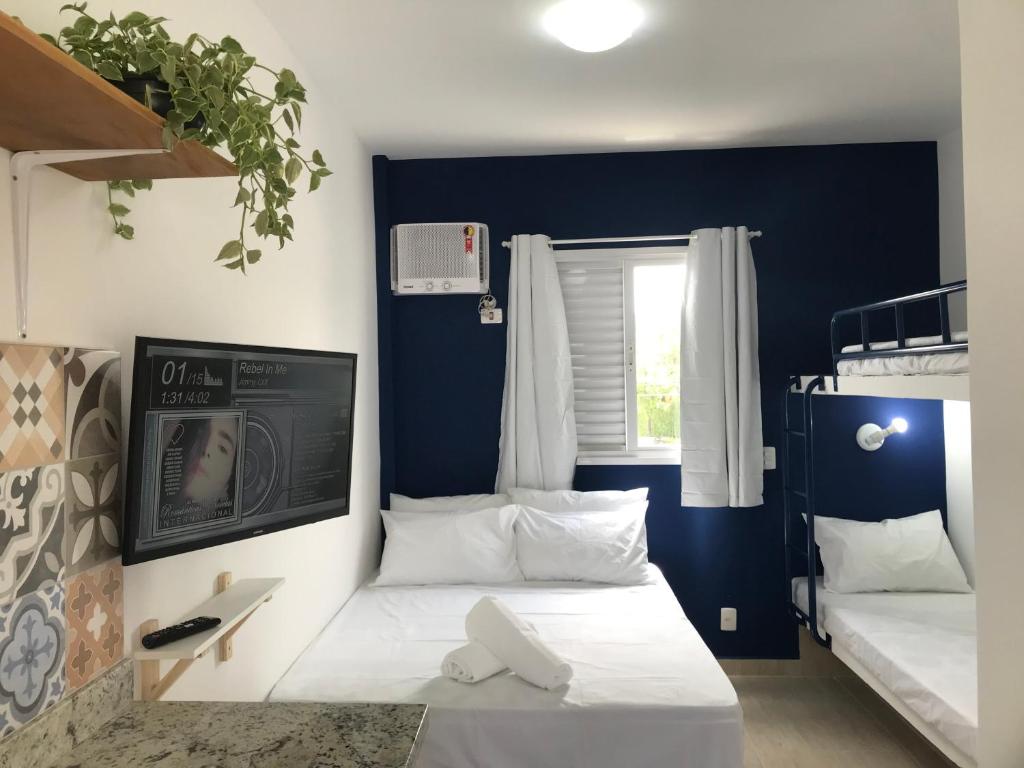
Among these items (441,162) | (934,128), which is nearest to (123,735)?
(441,162)

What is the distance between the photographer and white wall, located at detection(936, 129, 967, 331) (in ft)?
11.8

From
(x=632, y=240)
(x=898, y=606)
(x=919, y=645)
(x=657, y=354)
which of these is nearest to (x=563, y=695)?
(x=919, y=645)

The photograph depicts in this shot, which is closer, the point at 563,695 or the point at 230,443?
the point at 230,443

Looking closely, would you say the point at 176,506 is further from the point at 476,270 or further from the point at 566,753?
the point at 476,270

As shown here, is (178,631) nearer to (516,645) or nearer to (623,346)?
(516,645)

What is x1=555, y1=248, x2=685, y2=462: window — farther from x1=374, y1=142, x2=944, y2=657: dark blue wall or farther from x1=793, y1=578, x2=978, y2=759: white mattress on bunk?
x1=793, y1=578, x2=978, y2=759: white mattress on bunk

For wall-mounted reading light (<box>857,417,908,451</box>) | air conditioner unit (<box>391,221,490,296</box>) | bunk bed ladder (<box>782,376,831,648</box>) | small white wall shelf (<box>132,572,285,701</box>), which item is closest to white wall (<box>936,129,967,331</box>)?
wall-mounted reading light (<box>857,417,908,451</box>)

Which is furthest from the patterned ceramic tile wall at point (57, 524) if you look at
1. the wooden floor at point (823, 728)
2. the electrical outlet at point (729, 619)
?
the electrical outlet at point (729, 619)

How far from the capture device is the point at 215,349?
166 centimetres

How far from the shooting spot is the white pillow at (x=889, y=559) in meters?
3.38

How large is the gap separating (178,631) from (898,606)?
2.94 meters

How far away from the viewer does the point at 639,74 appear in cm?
285

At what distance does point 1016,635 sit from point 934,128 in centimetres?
327

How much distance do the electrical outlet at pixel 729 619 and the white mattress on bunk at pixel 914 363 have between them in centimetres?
140
